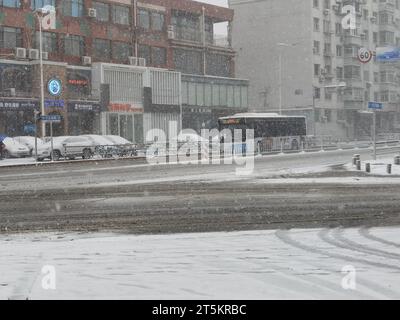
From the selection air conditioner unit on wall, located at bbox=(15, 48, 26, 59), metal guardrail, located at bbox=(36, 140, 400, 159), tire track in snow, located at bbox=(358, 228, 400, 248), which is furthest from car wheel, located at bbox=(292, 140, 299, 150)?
tire track in snow, located at bbox=(358, 228, 400, 248)

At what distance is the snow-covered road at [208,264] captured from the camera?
655cm

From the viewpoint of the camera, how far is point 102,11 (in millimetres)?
58500

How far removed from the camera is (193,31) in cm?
6888

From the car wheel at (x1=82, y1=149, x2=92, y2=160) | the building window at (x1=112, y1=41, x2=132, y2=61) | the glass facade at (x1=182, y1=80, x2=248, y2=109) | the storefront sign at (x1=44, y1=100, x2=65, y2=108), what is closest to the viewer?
the car wheel at (x1=82, y1=149, x2=92, y2=160)

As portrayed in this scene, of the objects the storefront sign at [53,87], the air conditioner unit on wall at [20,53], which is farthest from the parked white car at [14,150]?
the air conditioner unit on wall at [20,53]

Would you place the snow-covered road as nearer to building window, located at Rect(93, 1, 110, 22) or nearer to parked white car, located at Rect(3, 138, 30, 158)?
parked white car, located at Rect(3, 138, 30, 158)

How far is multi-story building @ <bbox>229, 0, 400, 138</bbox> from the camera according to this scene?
7938cm

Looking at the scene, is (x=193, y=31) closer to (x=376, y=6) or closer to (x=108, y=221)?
(x=376, y=6)

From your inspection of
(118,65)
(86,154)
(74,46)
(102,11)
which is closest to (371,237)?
(86,154)

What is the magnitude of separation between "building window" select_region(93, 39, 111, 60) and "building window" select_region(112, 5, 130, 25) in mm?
2320

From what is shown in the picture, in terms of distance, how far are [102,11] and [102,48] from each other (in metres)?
3.18
